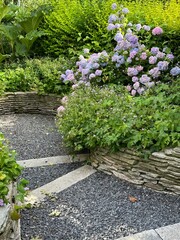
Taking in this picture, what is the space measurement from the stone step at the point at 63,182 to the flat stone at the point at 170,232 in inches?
44.1

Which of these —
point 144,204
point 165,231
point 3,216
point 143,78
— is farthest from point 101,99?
point 3,216

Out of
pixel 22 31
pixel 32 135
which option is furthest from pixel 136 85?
pixel 22 31

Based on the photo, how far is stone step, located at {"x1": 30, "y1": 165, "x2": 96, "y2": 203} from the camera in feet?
11.1

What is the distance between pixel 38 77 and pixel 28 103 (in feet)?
1.54

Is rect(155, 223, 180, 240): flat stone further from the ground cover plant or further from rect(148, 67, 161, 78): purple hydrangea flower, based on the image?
rect(148, 67, 161, 78): purple hydrangea flower

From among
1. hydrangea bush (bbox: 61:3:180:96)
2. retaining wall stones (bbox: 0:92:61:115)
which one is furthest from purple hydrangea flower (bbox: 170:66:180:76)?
retaining wall stones (bbox: 0:92:61:115)

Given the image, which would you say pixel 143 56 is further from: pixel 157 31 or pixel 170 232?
pixel 170 232

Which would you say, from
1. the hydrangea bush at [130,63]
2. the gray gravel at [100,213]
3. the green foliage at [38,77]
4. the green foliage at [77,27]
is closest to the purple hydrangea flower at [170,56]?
the hydrangea bush at [130,63]

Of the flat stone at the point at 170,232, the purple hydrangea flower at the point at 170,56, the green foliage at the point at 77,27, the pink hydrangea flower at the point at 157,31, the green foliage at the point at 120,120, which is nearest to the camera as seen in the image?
the flat stone at the point at 170,232

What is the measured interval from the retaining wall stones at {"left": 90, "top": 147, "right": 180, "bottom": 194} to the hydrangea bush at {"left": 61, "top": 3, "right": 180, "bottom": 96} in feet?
4.29

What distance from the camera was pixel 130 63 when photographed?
5.07 meters

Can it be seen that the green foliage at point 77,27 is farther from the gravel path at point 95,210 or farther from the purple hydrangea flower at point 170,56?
the gravel path at point 95,210

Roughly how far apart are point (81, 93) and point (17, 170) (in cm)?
198

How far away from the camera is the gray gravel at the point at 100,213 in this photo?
9.13 ft
